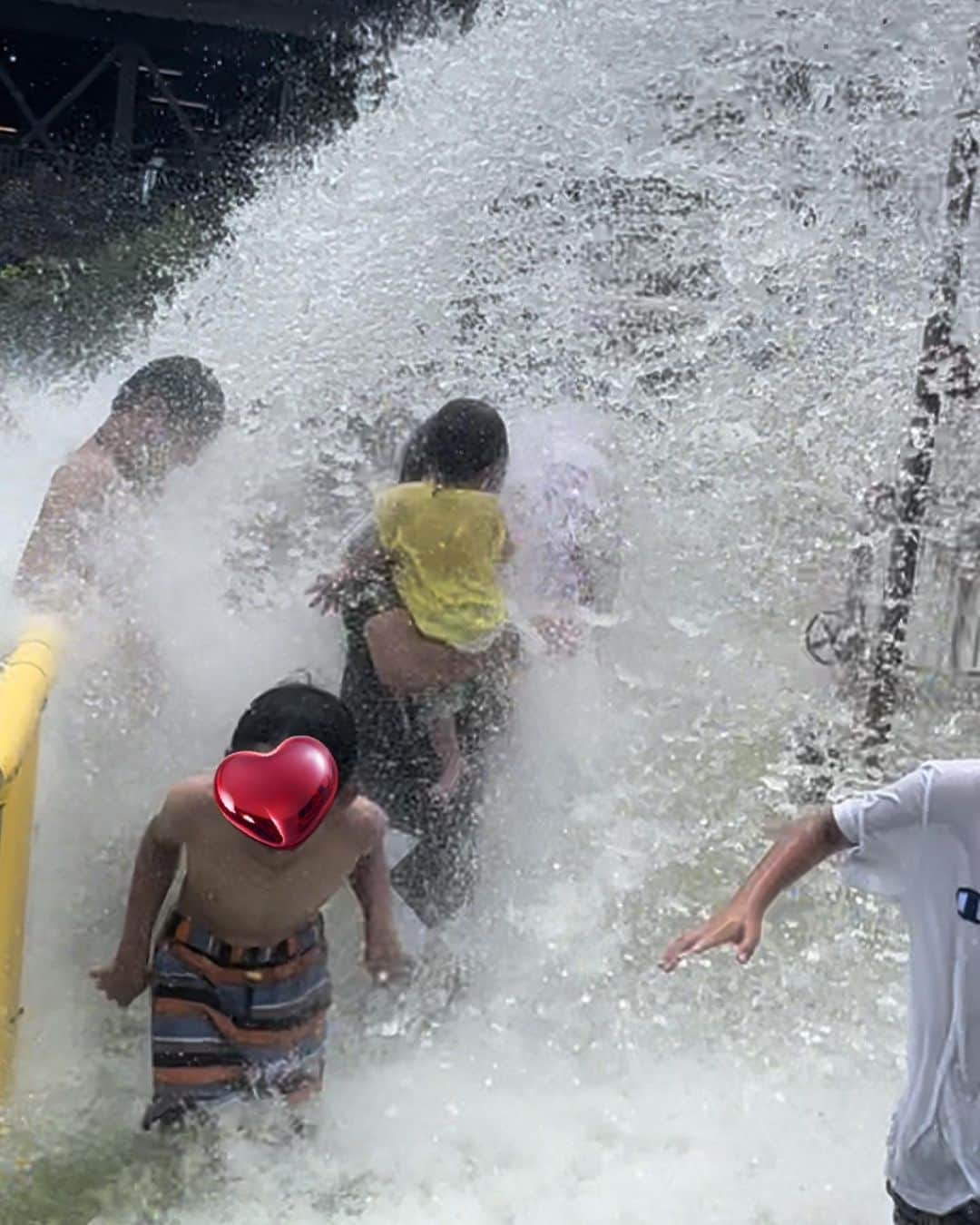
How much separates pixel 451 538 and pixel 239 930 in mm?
1057

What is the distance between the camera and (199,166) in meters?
13.5

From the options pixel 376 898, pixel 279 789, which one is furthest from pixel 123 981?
pixel 279 789

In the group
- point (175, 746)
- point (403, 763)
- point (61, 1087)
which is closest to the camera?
point (61, 1087)

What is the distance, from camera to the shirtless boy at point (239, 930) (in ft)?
8.41

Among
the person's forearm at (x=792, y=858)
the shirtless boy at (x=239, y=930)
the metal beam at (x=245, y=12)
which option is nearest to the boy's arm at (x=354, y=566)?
the shirtless boy at (x=239, y=930)

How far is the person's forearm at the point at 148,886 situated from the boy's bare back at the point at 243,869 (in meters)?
0.03

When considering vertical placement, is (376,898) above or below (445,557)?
below

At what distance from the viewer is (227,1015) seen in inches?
104

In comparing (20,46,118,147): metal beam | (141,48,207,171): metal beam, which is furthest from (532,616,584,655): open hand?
(20,46,118,147): metal beam

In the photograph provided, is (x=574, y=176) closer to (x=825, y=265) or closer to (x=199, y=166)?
(x=825, y=265)

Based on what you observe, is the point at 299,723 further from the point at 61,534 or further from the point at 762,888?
the point at 61,534

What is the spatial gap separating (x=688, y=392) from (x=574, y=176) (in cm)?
111

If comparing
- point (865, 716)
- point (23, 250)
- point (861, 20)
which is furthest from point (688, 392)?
point (23, 250)

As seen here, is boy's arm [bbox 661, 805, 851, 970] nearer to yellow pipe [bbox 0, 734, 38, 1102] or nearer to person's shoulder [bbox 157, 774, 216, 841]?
person's shoulder [bbox 157, 774, 216, 841]
